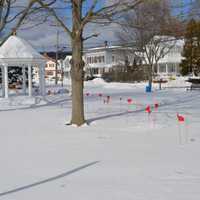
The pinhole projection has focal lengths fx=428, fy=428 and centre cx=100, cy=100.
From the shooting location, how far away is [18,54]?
27.6 m

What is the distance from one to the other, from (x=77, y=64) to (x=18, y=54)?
14.3 meters

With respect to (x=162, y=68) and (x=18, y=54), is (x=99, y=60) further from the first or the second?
(x=18, y=54)

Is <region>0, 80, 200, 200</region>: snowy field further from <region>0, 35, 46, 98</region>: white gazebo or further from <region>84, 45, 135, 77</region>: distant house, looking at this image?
<region>84, 45, 135, 77</region>: distant house

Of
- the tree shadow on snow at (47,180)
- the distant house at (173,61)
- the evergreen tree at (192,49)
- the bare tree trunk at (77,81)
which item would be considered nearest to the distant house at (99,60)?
the distant house at (173,61)

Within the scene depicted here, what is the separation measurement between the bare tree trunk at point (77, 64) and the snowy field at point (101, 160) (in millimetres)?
493

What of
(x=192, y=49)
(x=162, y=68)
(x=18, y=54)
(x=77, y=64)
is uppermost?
(x=192, y=49)

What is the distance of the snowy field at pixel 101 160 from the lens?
20.8ft

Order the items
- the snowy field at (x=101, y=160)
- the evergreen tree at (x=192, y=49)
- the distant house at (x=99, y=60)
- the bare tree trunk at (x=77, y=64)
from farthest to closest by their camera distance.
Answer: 1. the distant house at (x=99, y=60)
2. the evergreen tree at (x=192, y=49)
3. the bare tree trunk at (x=77, y=64)
4. the snowy field at (x=101, y=160)

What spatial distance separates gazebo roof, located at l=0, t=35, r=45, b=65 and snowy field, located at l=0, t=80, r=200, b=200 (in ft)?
43.2

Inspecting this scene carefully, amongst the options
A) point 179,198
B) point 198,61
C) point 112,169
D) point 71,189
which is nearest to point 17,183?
point 71,189

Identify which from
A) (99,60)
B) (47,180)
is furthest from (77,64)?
(99,60)

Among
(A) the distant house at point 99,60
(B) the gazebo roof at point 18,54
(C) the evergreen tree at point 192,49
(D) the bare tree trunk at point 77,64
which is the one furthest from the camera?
(A) the distant house at point 99,60

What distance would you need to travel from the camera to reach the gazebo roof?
27.3 m

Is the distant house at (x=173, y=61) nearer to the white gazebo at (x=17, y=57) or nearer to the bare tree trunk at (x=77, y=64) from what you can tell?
the white gazebo at (x=17, y=57)
